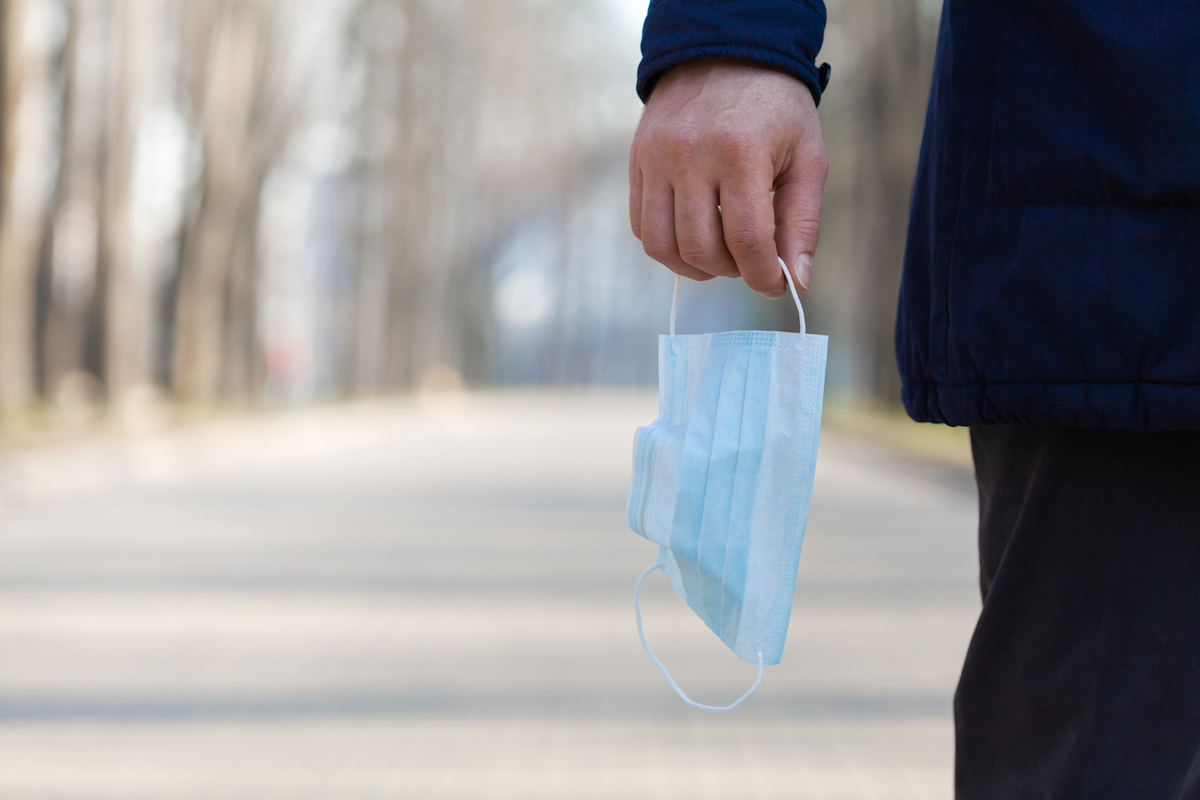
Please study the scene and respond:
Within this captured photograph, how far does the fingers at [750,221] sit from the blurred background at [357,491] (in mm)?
1938

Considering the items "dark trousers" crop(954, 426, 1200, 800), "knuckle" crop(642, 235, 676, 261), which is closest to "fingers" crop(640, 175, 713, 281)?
"knuckle" crop(642, 235, 676, 261)

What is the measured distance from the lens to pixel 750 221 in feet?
5.14

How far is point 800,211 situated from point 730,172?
131 millimetres

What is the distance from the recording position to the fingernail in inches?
64.8

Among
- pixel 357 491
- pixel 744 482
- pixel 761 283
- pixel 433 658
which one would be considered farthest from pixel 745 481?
pixel 357 491

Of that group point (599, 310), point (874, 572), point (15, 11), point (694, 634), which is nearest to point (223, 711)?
point (694, 634)

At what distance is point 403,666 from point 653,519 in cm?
289

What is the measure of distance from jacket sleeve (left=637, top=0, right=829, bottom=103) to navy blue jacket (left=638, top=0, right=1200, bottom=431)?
0.06ft

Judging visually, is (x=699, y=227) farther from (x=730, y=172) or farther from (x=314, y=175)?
(x=314, y=175)

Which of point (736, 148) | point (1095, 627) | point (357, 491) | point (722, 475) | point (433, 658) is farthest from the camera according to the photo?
point (357, 491)

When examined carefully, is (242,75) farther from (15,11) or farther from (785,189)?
(785,189)

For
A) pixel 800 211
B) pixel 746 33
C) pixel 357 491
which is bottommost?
pixel 357 491

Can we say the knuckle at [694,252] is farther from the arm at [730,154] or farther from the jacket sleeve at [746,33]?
the jacket sleeve at [746,33]

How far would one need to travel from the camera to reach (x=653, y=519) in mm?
1868
